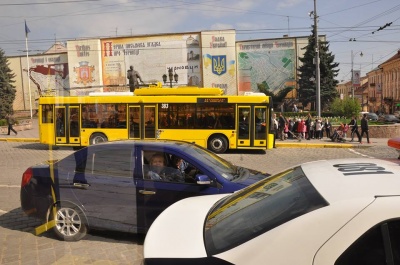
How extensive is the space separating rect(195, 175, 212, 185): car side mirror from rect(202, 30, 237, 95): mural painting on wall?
152 ft

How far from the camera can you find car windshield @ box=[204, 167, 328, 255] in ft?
6.93

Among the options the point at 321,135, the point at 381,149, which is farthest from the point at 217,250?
the point at 321,135

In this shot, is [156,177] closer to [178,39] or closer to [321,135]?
[321,135]

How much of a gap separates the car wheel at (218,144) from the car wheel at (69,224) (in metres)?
10.6

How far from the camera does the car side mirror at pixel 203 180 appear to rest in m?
4.56

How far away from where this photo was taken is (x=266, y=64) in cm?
5006

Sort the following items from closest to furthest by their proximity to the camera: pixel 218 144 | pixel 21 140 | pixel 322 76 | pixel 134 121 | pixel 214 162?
pixel 214 162 < pixel 218 144 < pixel 134 121 < pixel 21 140 < pixel 322 76

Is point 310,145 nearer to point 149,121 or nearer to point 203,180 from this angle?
point 149,121

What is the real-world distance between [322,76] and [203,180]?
42883 mm

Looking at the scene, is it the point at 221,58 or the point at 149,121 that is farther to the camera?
the point at 221,58

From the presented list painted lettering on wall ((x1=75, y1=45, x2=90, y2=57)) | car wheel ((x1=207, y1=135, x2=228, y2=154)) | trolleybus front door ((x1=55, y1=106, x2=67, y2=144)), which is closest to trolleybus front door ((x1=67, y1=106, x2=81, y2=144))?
trolleybus front door ((x1=55, y1=106, x2=67, y2=144))

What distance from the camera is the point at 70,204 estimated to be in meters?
4.85

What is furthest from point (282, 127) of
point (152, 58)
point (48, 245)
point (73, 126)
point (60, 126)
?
point (152, 58)

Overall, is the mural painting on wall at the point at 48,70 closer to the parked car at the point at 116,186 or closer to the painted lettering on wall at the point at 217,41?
the painted lettering on wall at the point at 217,41
